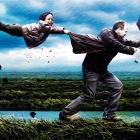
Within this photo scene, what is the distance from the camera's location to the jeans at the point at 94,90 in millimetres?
5609

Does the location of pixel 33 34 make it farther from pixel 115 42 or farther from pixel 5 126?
pixel 5 126

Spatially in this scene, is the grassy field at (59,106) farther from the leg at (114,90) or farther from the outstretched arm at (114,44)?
the outstretched arm at (114,44)

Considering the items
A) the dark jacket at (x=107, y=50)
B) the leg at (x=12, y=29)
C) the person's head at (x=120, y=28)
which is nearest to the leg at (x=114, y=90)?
the dark jacket at (x=107, y=50)

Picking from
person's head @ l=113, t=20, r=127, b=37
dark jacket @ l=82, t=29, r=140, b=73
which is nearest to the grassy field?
dark jacket @ l=82, t=29, r=140, b=73

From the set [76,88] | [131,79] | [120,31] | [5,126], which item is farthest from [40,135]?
[131,79]

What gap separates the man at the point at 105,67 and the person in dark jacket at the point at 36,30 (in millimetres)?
738

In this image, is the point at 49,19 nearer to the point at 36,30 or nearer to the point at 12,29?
the point at 36,30

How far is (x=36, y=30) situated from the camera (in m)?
5.23

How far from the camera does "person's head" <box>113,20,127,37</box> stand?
5461mm

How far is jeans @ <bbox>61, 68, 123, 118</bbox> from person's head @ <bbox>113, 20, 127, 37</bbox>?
780 mm

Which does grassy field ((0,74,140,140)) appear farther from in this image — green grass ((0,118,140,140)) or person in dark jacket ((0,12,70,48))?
person in dark jacket ((0,12,70,48))

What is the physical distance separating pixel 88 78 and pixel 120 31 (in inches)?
40.1

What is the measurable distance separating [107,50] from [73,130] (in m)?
1.56

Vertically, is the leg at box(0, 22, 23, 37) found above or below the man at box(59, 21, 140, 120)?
above
